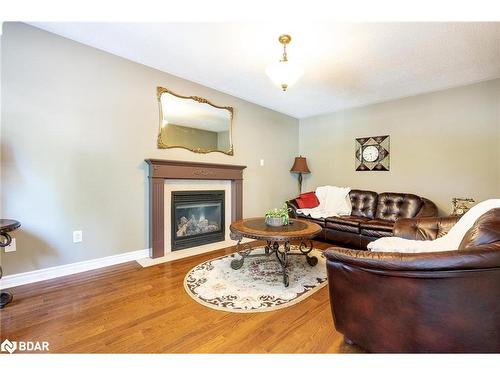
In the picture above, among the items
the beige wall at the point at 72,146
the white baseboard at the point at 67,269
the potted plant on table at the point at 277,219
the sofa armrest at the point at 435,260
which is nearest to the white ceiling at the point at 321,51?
the beige wall at the point at 72,146

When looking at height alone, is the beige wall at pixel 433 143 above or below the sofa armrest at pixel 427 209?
above

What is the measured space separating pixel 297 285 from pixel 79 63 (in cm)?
313

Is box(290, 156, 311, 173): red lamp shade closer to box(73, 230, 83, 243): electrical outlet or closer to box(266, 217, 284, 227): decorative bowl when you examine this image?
box(266, 217, 284, 227): decorative bowl

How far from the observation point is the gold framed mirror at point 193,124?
9.83 feet

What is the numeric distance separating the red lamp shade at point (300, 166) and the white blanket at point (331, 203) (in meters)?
0.57

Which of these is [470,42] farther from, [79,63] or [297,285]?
[79,63]

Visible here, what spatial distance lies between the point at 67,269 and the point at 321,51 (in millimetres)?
3452

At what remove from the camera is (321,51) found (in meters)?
2.41

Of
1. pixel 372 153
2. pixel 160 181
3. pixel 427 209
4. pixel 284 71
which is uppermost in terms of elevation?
pixel 284 71

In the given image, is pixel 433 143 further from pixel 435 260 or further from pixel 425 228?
pixel 435 260

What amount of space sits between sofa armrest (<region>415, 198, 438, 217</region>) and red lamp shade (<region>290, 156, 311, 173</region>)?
2.00 m

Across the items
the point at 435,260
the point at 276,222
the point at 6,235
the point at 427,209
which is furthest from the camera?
the point at 427,209

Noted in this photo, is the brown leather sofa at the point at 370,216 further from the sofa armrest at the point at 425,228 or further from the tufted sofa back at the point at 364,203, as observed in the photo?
the sofa armrest at the point at 425,228

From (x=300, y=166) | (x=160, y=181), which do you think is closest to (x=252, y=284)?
(x=160, y=181)
